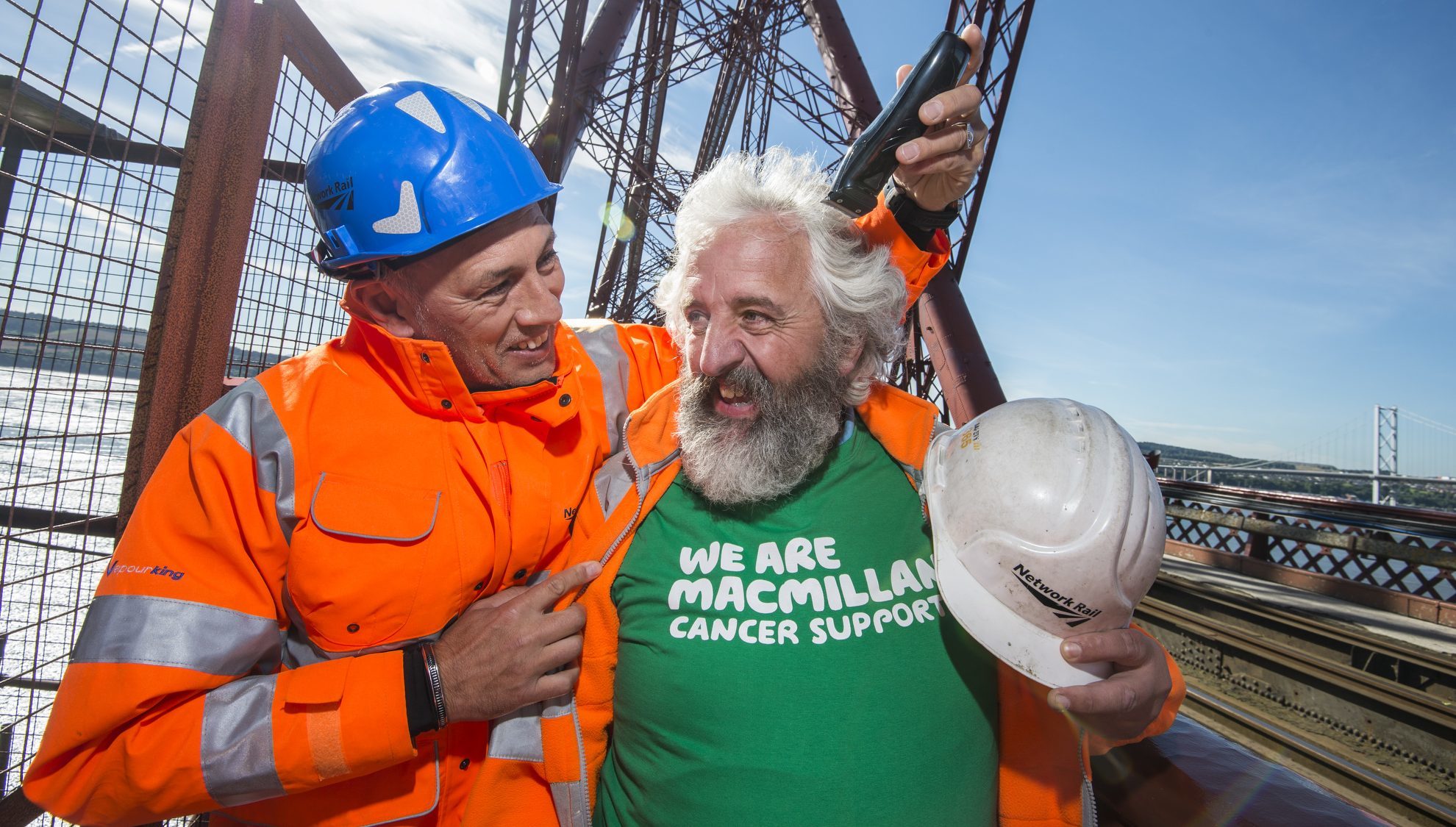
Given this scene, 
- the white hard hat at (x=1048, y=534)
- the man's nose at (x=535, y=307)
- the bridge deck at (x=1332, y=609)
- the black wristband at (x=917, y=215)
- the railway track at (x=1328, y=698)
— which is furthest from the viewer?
the bridge deck at (x=1332, y=609)

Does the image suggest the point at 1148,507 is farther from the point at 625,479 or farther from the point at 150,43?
the point at 150,43

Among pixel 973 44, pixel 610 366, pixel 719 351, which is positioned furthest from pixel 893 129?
pixel 610 366

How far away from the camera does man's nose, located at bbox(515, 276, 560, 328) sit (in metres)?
1.77

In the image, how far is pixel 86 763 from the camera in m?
1.29

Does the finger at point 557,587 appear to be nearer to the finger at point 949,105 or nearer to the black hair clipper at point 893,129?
the black hair clipper at point 893,129

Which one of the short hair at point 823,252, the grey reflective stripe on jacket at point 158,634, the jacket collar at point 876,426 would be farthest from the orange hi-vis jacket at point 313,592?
the short hair at point 823,252

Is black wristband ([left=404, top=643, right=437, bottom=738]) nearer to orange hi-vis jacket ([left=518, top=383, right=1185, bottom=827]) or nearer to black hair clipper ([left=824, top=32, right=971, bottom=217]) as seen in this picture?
orange hi-vis jacket ([left=518, top=383, right=1185, bottom=827])

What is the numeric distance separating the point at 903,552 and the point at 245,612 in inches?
63.4

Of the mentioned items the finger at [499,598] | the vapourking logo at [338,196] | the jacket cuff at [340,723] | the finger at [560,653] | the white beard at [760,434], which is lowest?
the jacket cuff at [340,723]

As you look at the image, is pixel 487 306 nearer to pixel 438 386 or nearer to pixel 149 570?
pixel 438 386

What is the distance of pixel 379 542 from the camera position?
1479 mm

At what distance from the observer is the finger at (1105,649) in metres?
1.28

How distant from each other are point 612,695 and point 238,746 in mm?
851

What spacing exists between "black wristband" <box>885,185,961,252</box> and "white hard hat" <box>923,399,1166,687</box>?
1.10m
